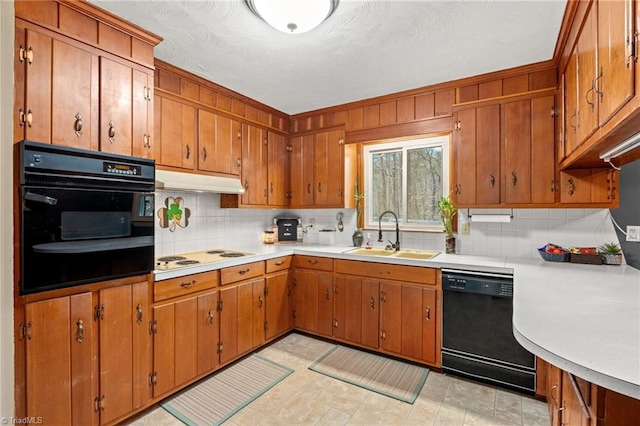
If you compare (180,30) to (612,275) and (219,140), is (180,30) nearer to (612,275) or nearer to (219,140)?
(219,140)

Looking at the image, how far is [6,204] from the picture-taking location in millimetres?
521

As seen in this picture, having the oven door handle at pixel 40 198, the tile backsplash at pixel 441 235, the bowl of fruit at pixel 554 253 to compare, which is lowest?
the bowl of fruit at pixel 554 253

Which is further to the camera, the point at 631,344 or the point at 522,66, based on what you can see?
the point at 522,66

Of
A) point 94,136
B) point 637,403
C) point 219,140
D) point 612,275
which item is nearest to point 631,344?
point 637,403

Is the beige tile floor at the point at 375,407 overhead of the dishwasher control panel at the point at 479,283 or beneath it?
beneath

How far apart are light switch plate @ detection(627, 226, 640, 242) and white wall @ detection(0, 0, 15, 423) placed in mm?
3010

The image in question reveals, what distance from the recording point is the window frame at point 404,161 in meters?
3.14

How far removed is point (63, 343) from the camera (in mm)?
1632

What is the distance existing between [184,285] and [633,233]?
3.12 m

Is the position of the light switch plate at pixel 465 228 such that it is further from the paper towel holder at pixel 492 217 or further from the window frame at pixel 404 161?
the window frame at pixel 404 161

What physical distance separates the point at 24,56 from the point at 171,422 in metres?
2.19

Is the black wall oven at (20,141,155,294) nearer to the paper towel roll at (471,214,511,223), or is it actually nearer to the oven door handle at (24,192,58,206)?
the oven door handle at (24,192,58,206)

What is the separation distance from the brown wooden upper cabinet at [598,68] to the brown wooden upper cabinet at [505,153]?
0.39 m

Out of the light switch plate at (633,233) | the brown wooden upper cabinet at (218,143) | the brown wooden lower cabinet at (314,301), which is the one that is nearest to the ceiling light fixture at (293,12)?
the brown wooden upper cabinet at (218,143)
